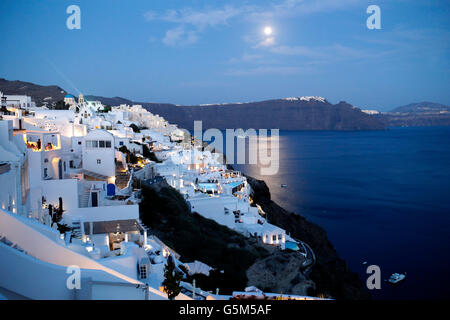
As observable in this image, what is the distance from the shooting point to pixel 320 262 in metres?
13.4

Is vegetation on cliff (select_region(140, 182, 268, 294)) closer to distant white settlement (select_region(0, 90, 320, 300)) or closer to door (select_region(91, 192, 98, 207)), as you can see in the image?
distant white settlement (select_region(0, 90, 320, 300))

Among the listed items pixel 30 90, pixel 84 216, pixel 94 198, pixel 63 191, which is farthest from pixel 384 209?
pixel 30 90

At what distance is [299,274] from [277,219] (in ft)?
30.2

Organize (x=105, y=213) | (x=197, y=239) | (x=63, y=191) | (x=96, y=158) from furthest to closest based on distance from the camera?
(x=96, y=158) < (x=197, y=239) < (x=105, y=213) < (x=63, y=191)

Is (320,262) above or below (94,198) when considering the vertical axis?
below

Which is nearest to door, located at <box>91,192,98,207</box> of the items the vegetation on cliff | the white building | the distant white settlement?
the distant white settlement

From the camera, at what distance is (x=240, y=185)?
18484mm

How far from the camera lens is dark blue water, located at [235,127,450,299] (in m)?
15.9

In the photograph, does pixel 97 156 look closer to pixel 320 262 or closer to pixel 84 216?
pixel 84 216

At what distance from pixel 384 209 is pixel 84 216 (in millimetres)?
21884

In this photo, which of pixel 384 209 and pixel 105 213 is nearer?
pixel 105 213
